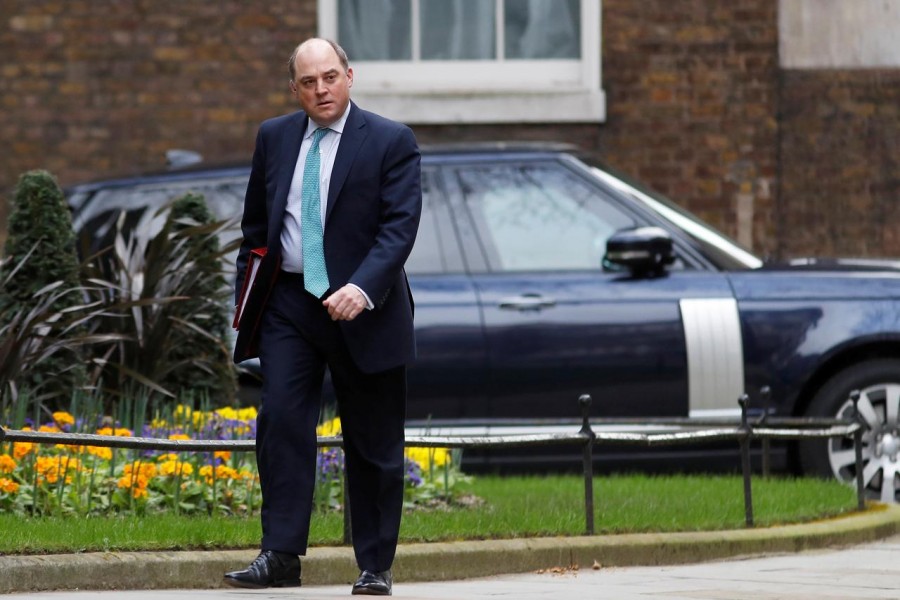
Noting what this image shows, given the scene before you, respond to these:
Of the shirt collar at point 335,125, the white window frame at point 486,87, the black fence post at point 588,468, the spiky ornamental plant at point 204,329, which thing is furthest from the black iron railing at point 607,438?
the white window frame at point 486,87

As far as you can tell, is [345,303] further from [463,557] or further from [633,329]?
[633,329]

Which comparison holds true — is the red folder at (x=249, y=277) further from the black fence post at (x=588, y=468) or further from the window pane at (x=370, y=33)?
the window pane at (x=370, y=33)

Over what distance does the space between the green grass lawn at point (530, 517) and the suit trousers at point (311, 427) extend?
84 centimetres

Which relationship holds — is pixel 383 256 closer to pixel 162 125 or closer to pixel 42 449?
pixel 42 449

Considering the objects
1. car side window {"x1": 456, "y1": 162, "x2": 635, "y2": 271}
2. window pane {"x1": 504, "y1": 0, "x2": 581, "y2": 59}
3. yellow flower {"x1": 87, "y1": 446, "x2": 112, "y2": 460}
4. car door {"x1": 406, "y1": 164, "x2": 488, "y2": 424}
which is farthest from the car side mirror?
window pane {"x1": 504, "y1": 0, "x2": 581, "y2": 59}

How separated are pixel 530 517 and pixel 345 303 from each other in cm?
232

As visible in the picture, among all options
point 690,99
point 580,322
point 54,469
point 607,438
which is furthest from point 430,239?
point 690,99

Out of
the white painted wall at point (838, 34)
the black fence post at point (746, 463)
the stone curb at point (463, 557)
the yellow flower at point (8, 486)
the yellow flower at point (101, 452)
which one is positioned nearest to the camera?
the stone curb at point (463, 557)

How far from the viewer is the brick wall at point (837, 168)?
45.1 feet

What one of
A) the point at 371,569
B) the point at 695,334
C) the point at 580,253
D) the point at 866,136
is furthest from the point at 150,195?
the point at 866,136

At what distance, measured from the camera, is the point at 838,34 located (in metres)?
14.0

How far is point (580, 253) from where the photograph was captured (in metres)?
9.01

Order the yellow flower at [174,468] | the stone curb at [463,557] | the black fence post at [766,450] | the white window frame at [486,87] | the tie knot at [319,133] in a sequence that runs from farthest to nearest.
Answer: the white window frame at [486,87], the black fence post at [766,450], the yellow flower at [174,468], the stone curb at [463,557], the tie knot at [319,133]

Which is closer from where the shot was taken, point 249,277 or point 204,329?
point 249,277
